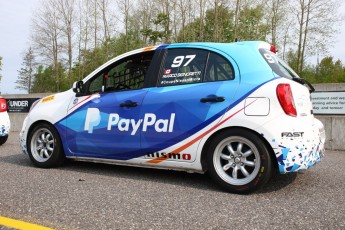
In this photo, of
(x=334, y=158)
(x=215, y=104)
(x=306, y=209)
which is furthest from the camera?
(x=334, y=158)

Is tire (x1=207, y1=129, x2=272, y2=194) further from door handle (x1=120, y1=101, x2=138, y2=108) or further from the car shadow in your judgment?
door handle (x1=120, y1=101, x2=138, y2=108)

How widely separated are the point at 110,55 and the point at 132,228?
37.8 m

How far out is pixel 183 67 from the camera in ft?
14.0

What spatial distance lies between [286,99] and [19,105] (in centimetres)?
1216

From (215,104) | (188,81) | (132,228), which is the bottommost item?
(132,228)

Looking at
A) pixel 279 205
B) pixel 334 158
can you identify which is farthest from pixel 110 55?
pixel 279 205

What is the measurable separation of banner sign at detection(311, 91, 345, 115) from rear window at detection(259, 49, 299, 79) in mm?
4646

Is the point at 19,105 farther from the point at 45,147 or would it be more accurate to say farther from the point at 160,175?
the point at 160,175

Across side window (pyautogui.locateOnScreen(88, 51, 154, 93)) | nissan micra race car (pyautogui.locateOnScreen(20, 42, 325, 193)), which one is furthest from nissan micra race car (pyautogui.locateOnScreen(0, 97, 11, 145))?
side window (pyautogui.locateOnScreen(88, 51, 154, 93))

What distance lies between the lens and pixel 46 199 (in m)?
3.52

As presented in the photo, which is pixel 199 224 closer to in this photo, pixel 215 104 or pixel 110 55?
pixel 215 104

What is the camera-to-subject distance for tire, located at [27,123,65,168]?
5.09 metres

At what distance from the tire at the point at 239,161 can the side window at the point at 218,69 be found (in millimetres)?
637

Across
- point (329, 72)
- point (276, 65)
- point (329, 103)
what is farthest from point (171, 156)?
point (329, 72)
